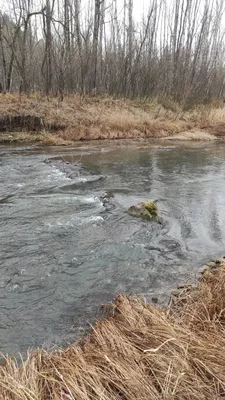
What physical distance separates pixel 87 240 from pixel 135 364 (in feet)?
10.7

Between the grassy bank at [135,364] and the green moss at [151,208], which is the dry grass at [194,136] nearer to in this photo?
the green moss at [151,208]

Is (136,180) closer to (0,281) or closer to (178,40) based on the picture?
(0,281)

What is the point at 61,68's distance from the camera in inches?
853

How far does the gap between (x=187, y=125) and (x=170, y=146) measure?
5578 millimetres

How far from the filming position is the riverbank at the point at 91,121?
17.0 m

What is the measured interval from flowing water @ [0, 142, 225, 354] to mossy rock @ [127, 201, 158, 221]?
193 millimetres

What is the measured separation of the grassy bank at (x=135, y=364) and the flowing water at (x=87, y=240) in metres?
0.55

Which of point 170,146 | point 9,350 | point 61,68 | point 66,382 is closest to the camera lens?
point 66,382

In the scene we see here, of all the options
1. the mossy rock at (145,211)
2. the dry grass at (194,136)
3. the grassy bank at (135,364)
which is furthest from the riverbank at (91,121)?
the grassy bank at (135,364)

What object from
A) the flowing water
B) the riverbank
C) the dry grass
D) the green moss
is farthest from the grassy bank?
the dry grass

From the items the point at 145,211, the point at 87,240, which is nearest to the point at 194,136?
the point at 145,211

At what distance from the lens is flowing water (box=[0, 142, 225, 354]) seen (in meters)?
3.81

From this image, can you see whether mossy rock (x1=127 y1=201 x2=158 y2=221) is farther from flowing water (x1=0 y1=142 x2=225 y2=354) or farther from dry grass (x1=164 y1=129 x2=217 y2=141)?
dry grass (x1=164 y1=129 x2=217 y2=141)

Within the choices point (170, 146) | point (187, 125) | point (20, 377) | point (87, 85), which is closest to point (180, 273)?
point (20, 377)
